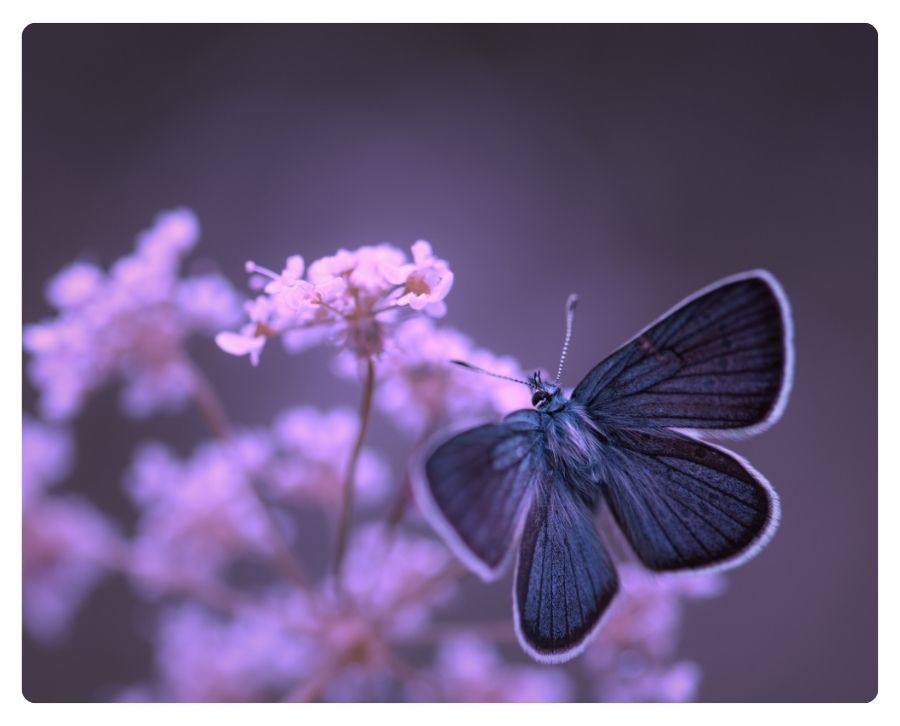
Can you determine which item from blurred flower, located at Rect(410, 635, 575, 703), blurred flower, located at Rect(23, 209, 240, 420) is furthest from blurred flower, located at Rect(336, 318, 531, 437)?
blurred flower, located at Rect(410, 635, 575, 703)

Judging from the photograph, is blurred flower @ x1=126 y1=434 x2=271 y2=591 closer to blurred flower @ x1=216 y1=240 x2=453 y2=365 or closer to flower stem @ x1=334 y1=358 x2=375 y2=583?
flower stem @ x1=334 y1=358 x2=375 y2=583

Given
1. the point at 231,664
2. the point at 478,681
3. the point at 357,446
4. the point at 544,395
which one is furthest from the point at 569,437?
the point at 231,664

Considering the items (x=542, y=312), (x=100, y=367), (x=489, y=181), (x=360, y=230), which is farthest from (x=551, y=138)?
(x=100, y=367)

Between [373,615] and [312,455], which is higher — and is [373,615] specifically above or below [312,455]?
below

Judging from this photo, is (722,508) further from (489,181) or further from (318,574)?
(489,181)

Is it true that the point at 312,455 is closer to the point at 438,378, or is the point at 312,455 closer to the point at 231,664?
the point at 438,378

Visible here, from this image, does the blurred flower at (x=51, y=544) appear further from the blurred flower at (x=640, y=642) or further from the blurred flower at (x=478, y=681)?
the blurred flower at (x=640, y=642)
